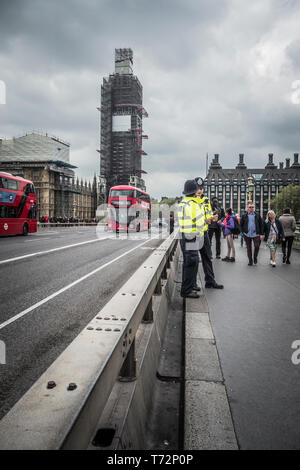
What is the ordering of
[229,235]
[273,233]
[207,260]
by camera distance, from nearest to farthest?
[207,260]
[273,233]
[229,235]

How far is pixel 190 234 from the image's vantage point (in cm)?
598

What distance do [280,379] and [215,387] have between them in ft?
2.08

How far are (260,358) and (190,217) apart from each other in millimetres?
3106

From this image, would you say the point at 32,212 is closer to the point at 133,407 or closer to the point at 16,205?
the point at 16,205

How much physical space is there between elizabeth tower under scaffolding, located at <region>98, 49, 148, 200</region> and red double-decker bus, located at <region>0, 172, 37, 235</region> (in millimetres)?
95698

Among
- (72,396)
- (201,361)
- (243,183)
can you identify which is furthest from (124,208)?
(243,183)

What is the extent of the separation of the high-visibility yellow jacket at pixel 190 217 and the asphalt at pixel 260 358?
50.0 inches

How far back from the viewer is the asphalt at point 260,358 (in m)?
2.28

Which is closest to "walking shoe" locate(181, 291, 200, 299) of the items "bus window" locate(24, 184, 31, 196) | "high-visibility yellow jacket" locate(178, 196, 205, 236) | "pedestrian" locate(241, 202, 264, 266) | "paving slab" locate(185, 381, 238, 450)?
"high-visibility yellow jacket" locate(178, 196, 205, 236)

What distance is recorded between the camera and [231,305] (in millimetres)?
5582

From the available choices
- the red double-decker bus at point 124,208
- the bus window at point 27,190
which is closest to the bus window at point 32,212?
the bus window at point 27,190

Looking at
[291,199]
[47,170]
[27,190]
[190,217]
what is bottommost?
[190,217]

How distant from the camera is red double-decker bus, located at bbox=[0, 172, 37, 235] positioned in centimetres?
1977

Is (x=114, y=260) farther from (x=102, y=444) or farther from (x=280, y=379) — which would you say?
(x=102, y=444)
